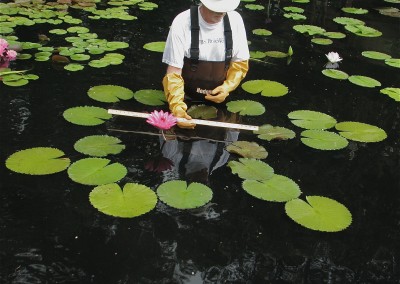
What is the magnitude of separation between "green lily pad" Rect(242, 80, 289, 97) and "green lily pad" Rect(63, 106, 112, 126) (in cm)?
120

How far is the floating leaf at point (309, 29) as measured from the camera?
5.09 meters

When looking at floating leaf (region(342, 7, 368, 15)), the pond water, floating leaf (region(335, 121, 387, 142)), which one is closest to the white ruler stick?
the pond water

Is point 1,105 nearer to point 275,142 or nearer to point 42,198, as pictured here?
point 42,198

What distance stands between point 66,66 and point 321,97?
2.15 meters

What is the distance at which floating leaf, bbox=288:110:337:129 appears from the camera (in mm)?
3169

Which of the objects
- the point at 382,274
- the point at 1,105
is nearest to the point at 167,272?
the point at 382,274

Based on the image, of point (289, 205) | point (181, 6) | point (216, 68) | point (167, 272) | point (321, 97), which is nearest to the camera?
point (167, 272)

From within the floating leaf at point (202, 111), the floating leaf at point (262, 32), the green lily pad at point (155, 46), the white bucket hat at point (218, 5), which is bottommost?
the floating leaf at point (202, 111)

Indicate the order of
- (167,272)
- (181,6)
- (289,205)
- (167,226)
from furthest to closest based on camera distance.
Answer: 1. (181,6)
2. (289,205)
3. (167,226)
4. (167,272)

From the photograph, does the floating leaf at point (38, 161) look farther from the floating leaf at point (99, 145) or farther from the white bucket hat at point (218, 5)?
the white bucket hat at point (218, 5)

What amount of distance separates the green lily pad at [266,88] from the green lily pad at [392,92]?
83 cm

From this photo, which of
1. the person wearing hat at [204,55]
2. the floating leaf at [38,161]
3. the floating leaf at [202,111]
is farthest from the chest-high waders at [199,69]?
the floating leaf at [38,161]

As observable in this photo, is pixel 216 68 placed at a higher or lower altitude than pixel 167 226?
higher

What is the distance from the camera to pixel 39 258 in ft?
6.47
